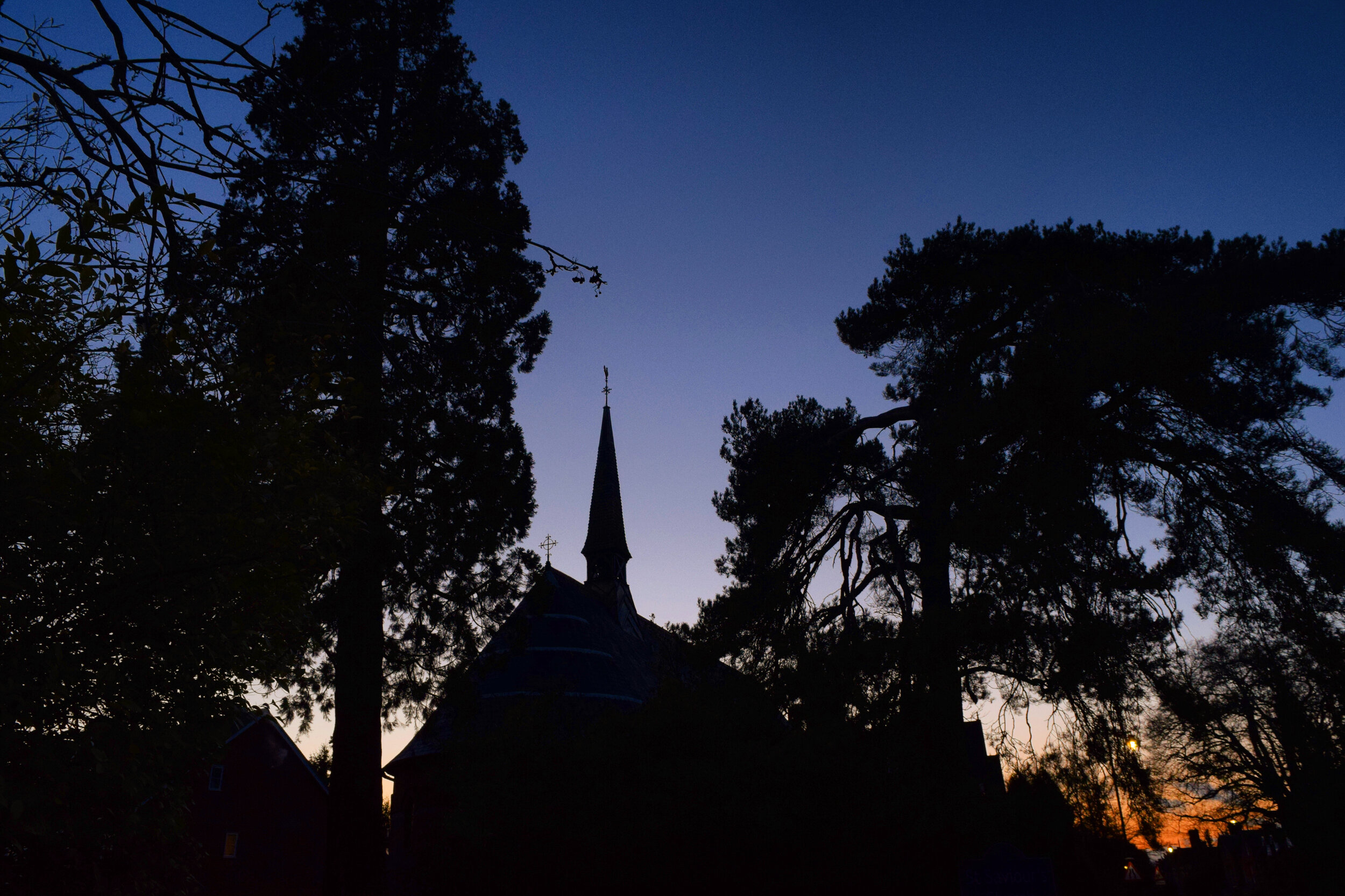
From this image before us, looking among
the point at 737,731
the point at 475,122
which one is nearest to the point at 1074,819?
the point at 737,731

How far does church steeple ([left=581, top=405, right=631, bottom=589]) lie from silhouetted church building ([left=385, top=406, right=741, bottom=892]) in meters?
0.05

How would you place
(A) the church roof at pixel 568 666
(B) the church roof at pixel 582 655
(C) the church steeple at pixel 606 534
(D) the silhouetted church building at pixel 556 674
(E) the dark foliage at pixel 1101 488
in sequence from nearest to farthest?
(E) the dark foliage at pixel 1101 488, (D) the silhouetted church building at pixel 556 674, (B) the church roof at pixel 582 655, (A) the church roof at pixel 568 666, (C) the church steeple at pixel 606 534

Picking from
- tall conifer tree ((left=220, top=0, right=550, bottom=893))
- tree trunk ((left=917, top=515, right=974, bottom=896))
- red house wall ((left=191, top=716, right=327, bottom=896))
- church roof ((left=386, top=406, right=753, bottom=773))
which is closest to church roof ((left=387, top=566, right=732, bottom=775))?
church roof ((left=386, top=406, right=753, bottom=773))

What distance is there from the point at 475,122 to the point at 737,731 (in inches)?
440

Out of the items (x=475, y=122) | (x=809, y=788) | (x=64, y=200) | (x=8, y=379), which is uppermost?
(x=475, y=122)

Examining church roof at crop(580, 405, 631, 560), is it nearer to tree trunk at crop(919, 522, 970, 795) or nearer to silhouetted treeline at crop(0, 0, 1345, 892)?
silhouetted treeline at crop(0, 0, 1345, 892)

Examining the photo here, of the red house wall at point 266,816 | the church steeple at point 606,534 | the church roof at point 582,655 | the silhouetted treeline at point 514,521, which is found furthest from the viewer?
the church steeple at point 606,534

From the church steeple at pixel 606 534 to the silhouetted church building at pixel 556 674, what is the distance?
0.17ft

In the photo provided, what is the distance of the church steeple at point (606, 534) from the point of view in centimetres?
4464

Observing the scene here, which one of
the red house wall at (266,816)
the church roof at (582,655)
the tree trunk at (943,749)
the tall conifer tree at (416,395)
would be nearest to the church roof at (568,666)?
the church roof at (582,655)

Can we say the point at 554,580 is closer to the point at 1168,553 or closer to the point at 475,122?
the point at 475,122

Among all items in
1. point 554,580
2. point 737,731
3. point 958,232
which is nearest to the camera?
point 737,731

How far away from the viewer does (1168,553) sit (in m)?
11.5

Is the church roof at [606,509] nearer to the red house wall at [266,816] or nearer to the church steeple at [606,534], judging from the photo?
the church steeple at [606,534]
